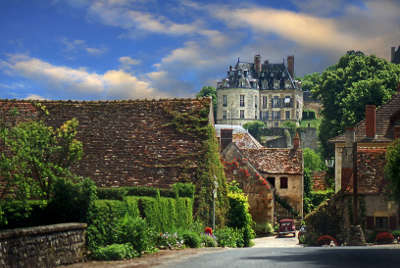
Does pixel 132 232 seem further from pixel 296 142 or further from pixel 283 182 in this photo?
pixel 296 142

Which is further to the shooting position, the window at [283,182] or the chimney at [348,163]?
the window at [283,182]

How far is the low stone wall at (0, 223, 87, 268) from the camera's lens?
14.8 metres

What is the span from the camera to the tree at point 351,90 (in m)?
65.3

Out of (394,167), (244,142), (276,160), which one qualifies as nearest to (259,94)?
(244,142)

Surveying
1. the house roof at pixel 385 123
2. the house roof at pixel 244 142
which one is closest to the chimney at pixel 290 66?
the house roof at pixel 244 142

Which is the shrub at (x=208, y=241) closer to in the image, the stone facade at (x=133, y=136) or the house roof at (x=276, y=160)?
the stone facade at (x=133, y=136)

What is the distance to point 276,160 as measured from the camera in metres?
56.2

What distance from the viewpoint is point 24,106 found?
3253cm

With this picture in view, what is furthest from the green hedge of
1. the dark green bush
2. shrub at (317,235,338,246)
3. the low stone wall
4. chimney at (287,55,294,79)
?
chimney at (287,55,294,79)

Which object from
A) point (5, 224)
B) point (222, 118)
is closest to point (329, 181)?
point (5, 224)

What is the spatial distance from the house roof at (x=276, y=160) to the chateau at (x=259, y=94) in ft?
348

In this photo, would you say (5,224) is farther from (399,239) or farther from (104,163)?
(399,239)

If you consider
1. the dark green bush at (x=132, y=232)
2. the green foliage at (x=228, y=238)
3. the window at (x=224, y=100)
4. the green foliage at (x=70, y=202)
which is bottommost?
the green foliage at (x=228, y=238)

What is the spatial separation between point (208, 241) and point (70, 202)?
9336 millimetres
